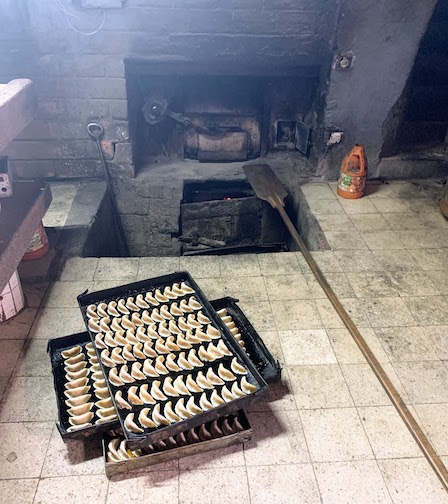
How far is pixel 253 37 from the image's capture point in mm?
4723

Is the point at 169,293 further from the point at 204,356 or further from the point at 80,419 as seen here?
the point at 80,419

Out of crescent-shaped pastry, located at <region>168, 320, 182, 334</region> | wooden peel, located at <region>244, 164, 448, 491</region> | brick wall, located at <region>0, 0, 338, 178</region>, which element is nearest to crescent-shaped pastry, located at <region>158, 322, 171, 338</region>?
crescent-shaped pastry, located at <region>168, 320, 182, 334</region>

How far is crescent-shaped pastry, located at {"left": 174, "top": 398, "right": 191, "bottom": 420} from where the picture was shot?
7.43 ft

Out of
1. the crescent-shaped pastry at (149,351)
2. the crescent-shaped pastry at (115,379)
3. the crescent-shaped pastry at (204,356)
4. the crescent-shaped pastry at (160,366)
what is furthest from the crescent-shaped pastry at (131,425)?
the crescent-shaped pastry at (204,356)

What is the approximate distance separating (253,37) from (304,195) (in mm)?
1817

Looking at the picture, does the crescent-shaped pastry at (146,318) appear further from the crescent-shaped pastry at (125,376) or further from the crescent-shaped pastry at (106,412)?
the crescent-shaped pastry at (106,412)

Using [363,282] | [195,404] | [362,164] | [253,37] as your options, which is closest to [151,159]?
[253,37]

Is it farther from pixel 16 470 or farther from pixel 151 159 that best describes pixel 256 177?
pixel 16 470

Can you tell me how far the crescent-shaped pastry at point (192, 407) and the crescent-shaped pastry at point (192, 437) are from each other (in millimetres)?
167

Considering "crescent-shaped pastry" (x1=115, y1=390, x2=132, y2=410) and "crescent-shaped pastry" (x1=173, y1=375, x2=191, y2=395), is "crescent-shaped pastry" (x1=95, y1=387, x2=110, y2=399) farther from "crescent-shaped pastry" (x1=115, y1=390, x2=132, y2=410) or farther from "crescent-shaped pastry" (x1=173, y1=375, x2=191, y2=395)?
"crescent-shaped pastry" (x1=173, y1=375, x2=191, y2=395)

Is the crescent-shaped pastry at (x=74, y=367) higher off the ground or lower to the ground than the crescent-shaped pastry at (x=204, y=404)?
lower

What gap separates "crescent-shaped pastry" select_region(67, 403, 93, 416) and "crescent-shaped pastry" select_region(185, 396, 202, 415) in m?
0.57

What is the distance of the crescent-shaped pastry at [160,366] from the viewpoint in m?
2.53

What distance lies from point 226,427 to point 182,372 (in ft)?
1.28
